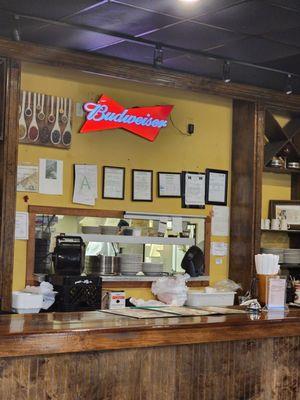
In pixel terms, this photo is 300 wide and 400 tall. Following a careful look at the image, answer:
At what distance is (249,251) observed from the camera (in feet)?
22.8

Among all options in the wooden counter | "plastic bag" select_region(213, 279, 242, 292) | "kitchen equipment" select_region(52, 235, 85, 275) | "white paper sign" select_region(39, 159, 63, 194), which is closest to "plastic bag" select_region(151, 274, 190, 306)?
"kitchen equipment" select_region(52, 235, 85, 275)

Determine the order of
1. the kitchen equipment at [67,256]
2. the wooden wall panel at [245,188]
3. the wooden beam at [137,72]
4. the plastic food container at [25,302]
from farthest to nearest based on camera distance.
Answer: the wooden wall panel at [245,188], the kitchen equipment at [67,256], the wooden beam at [137,72], the plastic food container at [25,302]

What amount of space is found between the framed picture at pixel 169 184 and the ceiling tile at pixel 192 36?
55.9 inches

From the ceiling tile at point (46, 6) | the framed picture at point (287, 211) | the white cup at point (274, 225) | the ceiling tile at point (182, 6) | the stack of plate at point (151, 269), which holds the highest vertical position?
the ceiling tile at point (182, 6)

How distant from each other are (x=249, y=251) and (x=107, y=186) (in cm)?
169

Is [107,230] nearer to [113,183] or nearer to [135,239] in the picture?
[135,239]

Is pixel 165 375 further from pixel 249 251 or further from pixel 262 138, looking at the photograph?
pixel 262 138

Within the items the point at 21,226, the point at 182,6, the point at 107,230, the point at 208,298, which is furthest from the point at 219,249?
the point at 182,6

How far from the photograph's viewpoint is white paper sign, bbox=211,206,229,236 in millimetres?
7066

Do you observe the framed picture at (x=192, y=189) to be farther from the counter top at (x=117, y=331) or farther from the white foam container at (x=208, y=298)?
the counter top at (x=117, y=331)

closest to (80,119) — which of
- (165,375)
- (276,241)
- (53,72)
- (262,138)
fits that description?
(53,72)

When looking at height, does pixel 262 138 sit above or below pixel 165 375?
above

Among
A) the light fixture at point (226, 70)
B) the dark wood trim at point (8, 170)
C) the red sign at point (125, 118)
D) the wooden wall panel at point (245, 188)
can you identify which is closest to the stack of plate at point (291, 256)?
the wooden wall panel at point (245, 188)

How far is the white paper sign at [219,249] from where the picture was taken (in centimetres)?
704
